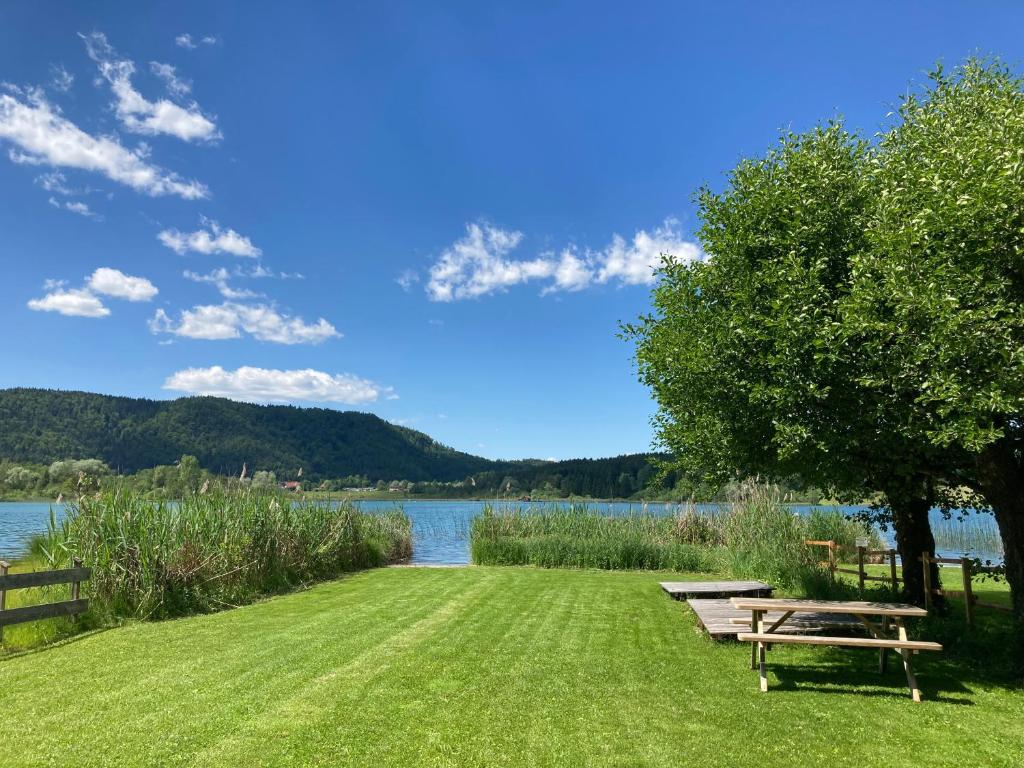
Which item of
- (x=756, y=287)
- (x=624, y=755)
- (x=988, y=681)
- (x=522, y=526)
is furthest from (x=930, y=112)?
(x=522, y=526)

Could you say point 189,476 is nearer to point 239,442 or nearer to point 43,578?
point 43,578

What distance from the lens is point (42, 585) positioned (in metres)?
9.34

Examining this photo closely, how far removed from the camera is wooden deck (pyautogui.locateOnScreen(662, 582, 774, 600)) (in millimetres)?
11766

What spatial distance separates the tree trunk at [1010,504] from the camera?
7.00 metres

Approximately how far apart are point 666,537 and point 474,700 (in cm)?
1480

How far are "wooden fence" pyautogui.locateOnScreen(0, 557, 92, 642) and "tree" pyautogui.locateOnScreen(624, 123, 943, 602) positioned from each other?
905 cm

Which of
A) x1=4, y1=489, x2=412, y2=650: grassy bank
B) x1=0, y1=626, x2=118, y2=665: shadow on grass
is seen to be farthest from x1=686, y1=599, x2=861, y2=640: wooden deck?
x1=0, y1=626, x2=118, y2=665: shadow on grass

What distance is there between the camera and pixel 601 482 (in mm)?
61594

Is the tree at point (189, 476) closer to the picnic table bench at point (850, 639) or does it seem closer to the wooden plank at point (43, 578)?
the wooden plank at point (43, 578)

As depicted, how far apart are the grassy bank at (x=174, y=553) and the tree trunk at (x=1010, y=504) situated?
11604 mm

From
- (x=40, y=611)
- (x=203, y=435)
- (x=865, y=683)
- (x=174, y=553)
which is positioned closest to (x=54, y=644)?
(x=40, y=611)

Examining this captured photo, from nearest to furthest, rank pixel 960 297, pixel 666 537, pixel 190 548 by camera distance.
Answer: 1. pixel 960 297
2. pixel 190 548
3. pixel 666 537

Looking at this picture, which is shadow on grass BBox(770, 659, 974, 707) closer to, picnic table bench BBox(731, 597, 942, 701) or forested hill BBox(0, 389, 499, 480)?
picnic table bench BBox(731, 597, 942, 701)

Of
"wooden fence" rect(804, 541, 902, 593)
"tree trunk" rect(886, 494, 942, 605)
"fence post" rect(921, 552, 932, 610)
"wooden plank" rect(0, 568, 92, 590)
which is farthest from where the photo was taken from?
"wooden fence" rect(804, 541, 902, 593)
